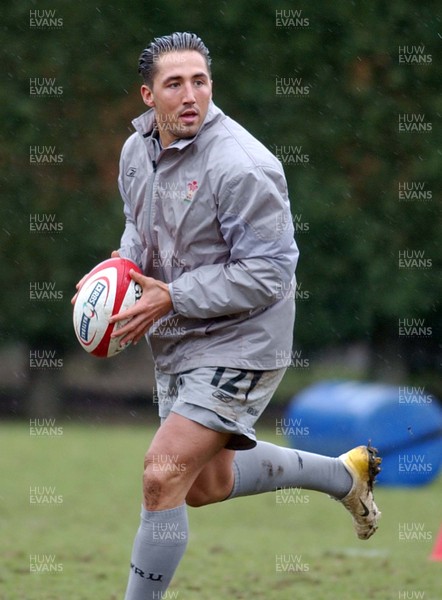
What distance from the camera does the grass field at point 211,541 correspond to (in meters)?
6.15

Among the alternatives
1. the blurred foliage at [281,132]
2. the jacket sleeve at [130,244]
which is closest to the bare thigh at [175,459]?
the jacket sleeve at [130,244]

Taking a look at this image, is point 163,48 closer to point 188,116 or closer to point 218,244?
point 188,116

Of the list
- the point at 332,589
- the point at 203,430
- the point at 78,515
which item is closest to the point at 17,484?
the point at 78,515

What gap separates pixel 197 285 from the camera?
15.7 feet

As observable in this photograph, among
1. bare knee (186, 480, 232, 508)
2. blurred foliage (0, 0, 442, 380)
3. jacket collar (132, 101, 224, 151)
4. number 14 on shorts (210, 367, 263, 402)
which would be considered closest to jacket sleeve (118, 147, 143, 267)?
jacket collar (132, 101, 224, 151)

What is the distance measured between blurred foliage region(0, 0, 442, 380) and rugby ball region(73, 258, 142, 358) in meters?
11.5

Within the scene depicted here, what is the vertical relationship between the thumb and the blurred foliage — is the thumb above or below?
above

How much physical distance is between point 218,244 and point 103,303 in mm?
527

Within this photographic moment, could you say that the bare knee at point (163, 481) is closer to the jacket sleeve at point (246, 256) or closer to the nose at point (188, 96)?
the jacket sleeve at point (246, 256)

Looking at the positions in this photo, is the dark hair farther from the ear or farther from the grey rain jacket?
the grey rain jacket

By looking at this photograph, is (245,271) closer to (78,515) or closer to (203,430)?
(203,430)

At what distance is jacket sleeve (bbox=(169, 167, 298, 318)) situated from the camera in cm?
471

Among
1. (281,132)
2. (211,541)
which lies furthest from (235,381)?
(281,132)

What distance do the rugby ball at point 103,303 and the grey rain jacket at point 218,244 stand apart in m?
0.19
